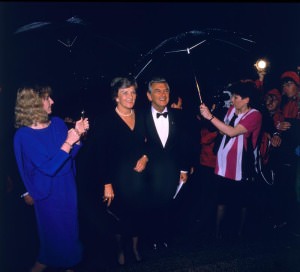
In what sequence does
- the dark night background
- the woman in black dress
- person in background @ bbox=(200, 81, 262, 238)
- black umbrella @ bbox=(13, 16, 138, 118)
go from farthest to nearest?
person in background @ bbox=(200, 81, 262, 238) → the woman in black dress → the dark night background → black umbrella @ bbox=(13, 16, 138, 118)

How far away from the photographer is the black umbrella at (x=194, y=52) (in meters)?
3.96

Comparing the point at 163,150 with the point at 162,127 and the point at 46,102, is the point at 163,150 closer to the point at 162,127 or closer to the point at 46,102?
the point at 162,127

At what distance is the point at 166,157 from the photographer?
4242mm

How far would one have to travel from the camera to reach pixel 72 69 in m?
3.80

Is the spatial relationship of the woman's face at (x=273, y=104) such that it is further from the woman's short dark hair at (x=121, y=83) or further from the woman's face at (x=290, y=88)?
the woman's short dark hair at (x=121, y=83)

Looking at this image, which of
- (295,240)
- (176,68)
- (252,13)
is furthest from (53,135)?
(252,13)

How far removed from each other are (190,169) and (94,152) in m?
1.49

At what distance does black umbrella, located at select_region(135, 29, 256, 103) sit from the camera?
3.96 meters

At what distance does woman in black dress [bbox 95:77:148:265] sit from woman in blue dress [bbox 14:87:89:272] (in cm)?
46

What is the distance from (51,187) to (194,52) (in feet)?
8.28

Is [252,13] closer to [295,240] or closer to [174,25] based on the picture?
[174,25]

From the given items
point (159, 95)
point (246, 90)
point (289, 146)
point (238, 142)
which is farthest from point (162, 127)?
point (289, 146)

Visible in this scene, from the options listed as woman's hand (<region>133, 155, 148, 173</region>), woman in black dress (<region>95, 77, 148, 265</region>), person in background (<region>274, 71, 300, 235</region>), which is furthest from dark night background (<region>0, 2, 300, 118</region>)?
woman's hand (<region>133, 155, 148, 173</region>)

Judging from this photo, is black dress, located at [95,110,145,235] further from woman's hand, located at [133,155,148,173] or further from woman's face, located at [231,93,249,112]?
woman's face, located at [231,93,249,112]
